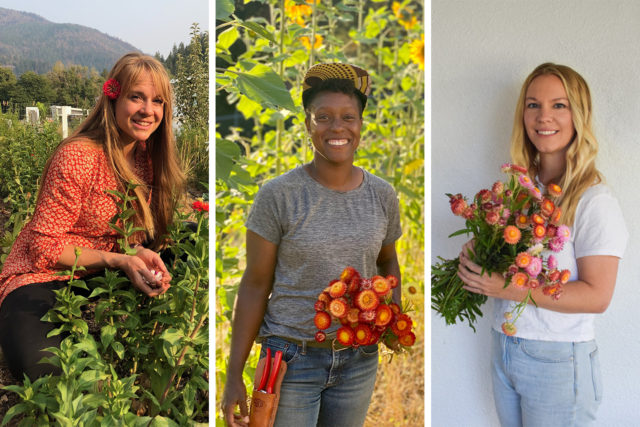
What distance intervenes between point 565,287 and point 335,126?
0.84 m

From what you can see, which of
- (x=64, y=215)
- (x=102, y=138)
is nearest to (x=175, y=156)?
(x=102, y=138)

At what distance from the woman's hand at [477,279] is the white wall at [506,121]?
0.47 metres

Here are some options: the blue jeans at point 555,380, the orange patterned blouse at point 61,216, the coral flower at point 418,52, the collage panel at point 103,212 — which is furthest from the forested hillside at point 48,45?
the blue jeans at point 555,380

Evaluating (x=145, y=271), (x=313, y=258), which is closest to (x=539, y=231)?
(x=313, y=258)

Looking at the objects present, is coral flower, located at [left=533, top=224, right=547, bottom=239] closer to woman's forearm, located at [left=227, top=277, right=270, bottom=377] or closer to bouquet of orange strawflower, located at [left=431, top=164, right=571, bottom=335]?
bouquet of orange strawflower, located at [left=431, top=164, right=571, bottom=335]

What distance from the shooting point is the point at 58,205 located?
5.32ft

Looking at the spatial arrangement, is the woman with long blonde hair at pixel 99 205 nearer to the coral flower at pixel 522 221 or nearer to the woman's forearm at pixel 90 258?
the woman's forearm at pixel 90 258

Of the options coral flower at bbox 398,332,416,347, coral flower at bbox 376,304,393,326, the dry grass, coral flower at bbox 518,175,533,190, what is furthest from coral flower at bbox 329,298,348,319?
the dry grass

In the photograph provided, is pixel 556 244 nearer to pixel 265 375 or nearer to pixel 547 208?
pixel 547 208

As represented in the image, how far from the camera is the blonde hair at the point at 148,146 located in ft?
5.51

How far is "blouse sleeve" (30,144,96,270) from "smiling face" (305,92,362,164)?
66cm

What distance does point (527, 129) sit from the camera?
2.03 metres

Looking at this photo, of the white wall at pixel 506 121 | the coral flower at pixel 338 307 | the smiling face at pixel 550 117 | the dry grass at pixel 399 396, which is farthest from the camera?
the dry grass at pixel 399 396

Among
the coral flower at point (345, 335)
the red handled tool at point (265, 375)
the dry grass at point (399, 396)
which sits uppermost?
the coral flower at point (345, 335)
